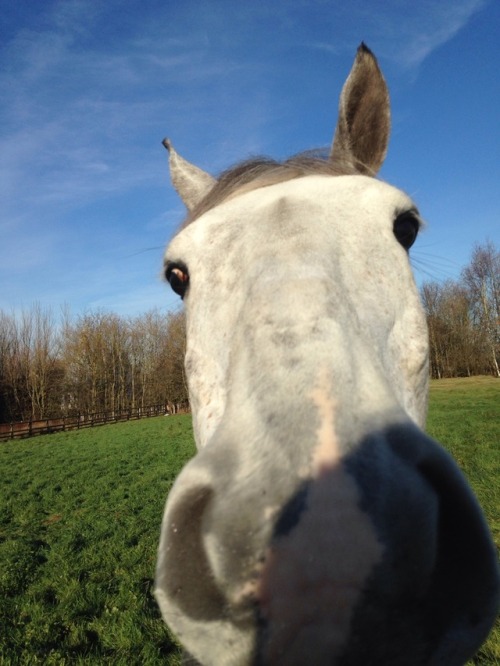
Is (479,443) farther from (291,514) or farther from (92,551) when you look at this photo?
(291,514)

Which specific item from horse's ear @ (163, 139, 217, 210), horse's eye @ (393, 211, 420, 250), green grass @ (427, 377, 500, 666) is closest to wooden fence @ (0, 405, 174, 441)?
green grass @ (427, 377, 500, 666)

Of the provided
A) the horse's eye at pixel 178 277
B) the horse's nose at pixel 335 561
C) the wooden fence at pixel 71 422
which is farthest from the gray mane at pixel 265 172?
the wooden fence at pixel 71 422

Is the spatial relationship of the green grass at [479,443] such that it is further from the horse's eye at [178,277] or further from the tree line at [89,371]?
the tree line at [89,371]

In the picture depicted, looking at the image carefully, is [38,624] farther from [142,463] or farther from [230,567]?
[142,463]

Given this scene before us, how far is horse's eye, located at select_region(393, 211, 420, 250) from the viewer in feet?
7.83

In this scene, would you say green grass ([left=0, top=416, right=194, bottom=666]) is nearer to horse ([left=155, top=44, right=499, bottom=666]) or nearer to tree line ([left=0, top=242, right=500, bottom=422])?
horse ([left=155, top=44, right=499, bottom=666])

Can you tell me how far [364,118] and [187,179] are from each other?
60.8 inches

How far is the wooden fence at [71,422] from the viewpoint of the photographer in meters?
32.7

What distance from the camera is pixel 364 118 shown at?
3.13 meters

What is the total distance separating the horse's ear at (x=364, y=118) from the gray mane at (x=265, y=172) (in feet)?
0.67

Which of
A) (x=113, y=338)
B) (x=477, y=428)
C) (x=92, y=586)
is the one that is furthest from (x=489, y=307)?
(x=92, y=586)

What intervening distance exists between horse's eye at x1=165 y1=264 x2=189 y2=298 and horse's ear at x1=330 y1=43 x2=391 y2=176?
143 centimetres

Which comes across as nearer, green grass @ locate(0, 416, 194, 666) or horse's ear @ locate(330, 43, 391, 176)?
horse's ear @ locate(330, 43, 391, 176)

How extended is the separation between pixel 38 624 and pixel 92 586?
844 millimetres
